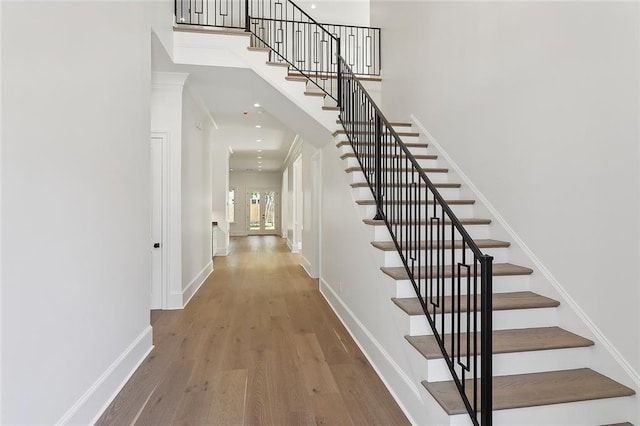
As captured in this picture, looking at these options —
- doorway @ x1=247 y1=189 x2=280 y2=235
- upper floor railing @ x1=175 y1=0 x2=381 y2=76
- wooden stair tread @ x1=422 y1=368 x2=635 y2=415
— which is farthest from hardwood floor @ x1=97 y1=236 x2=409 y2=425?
doorway @ x1=247 y1=189 x2=280 y2=235

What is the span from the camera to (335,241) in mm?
4422

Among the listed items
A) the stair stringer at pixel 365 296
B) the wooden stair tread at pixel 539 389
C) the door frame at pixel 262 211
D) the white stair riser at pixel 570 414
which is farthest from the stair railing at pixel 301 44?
the door frame at pixel 262 211

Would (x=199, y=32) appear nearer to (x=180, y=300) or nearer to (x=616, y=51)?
(x=180, y=300)

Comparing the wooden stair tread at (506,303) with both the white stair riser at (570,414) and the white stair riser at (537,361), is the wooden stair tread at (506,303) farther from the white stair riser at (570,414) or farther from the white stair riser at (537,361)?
the white stair riser at (570,414)

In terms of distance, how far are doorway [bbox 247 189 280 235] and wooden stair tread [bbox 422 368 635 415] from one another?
15.8 metres

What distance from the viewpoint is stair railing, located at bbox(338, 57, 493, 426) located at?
1.71 meters

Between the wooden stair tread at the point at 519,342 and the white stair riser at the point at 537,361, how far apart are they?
0.04m

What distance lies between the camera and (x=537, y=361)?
214 cm

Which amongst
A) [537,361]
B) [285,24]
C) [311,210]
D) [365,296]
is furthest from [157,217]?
[285,24]

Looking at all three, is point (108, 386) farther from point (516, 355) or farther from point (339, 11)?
point (339, 11)

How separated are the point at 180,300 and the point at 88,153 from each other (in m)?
2.84

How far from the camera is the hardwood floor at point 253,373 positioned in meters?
2.19

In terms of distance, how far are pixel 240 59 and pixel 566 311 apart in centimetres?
417

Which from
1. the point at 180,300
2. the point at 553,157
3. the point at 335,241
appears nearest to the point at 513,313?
the point at 553,157
